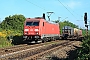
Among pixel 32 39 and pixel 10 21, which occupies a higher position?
pixel 10 21

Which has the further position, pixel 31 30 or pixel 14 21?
pixel 14 21

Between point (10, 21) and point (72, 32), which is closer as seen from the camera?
point (72, 32)

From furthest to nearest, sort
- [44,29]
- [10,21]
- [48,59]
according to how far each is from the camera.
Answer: [10,21], [44,29], [48,59]

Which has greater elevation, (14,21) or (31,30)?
(14,21)

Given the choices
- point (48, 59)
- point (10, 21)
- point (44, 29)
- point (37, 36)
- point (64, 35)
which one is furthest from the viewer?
point (10, 21)

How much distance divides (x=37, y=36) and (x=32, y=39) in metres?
0.82

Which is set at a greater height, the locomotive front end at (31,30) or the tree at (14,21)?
the tree at (14,21)

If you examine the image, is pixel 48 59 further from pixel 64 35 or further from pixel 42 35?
pixel 64 35

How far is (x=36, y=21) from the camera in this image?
30969 millimetres

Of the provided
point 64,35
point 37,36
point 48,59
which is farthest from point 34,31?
point 64,35

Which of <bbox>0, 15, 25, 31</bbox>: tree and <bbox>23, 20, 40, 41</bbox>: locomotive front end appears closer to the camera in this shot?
<bbox>23, 20, 40, 41</bbox>: locomotive front end

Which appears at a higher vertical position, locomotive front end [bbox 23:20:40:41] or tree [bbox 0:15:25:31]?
tree [bbox 0:15:25:31]

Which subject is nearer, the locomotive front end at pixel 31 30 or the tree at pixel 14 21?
the locomotive front end at pixel 31 30

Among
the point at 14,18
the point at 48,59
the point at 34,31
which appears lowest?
the point at 48,59
